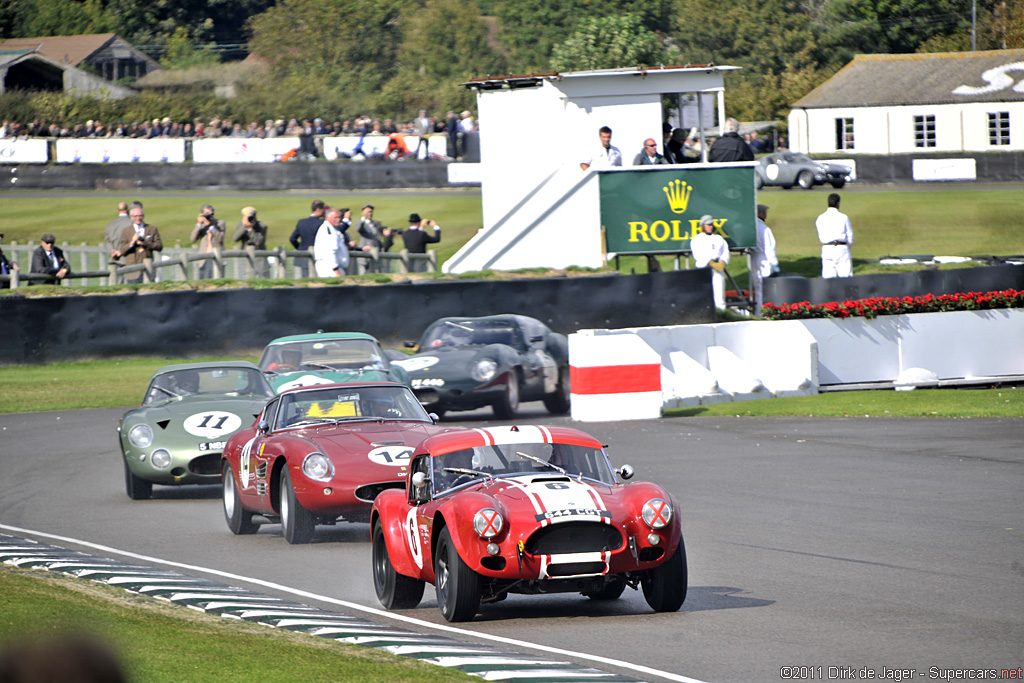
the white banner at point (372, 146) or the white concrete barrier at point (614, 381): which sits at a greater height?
the white banner at point (372, 146)

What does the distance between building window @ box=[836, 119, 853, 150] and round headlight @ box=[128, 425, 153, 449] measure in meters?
62.5

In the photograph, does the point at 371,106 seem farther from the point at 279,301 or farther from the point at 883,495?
the point at 883,495

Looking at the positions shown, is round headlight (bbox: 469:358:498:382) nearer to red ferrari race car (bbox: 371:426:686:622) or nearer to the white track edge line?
the white track edge line

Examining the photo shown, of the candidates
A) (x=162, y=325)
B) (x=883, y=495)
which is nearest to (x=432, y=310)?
(x=162, y=325)

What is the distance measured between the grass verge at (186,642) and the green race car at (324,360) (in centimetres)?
702

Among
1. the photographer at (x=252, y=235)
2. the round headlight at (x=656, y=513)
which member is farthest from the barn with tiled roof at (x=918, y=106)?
the round headlight at (x=656, y=513)

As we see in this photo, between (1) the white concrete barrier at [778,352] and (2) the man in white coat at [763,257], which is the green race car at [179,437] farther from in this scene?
(2) the man in white coat at [763,257]

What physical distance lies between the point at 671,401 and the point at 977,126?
53.8 metres

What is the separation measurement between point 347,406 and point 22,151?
145 feet

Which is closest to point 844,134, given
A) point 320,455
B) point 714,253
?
point 714,253

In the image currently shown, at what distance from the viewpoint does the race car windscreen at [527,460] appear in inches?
314

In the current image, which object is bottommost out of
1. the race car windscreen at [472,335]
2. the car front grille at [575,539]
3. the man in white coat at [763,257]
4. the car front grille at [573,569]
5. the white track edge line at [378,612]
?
the white track edge line at [378,612]

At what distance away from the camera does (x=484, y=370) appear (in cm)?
1748

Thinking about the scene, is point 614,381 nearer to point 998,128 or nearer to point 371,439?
point 371,439
